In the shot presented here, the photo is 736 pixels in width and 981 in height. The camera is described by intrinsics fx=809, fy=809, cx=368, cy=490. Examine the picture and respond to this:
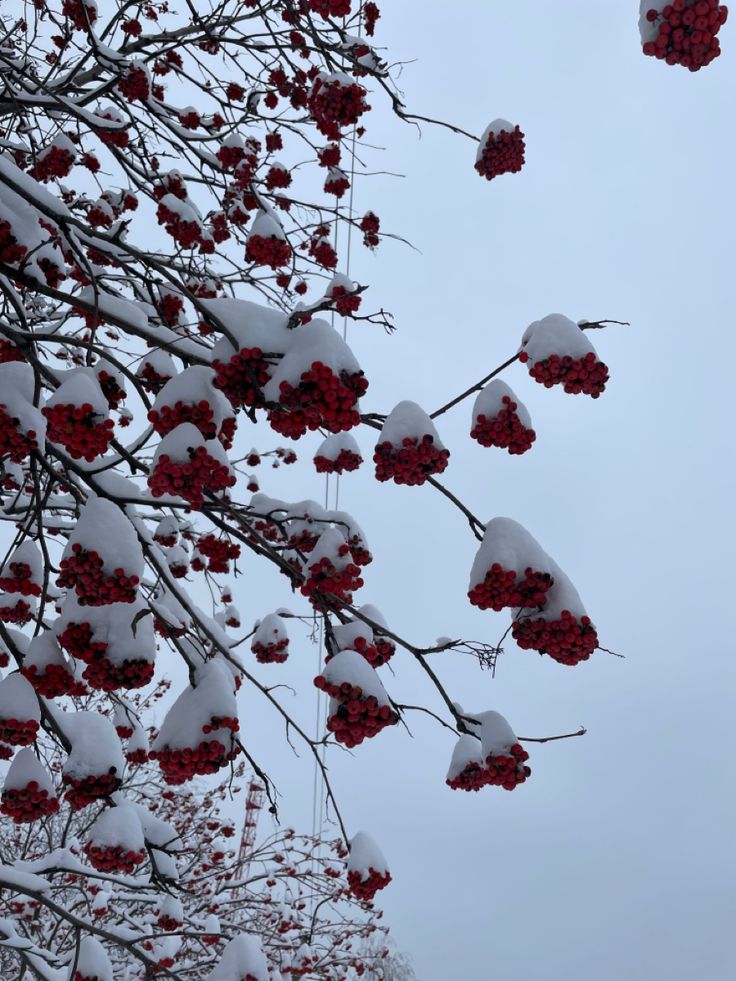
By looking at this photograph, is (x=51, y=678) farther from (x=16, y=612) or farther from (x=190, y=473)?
(x=16, y=612)

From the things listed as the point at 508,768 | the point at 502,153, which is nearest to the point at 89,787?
the point at 508,768

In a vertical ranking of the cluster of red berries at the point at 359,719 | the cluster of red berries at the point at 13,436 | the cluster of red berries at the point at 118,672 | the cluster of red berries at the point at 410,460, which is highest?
the cluster of red berries at the point at 410,460

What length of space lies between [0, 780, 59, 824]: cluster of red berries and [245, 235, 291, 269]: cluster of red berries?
9.91ft

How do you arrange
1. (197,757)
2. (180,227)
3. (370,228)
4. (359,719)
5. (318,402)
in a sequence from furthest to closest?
(370,228)
(180,227)
(359,719)
(197,757)
(318,402)

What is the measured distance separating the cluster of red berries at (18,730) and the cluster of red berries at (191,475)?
1062 mm

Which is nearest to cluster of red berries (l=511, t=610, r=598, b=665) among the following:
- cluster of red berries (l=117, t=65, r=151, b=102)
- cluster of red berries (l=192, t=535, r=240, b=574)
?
cluster of red berries (l=192, t=535, r=240, b=574)

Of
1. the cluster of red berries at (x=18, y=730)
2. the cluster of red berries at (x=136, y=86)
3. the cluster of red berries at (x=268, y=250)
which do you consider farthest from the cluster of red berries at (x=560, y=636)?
the cluster of red berries at (x=136, y=86)

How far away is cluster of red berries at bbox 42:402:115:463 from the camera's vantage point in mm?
2320

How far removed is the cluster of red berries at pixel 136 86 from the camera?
185 inches

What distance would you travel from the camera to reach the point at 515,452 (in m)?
3.10

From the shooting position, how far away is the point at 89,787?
9.93 feet

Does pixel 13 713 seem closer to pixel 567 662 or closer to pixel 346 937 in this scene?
pixel 567 662

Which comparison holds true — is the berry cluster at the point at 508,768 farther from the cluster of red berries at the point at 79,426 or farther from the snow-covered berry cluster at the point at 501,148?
the snow-covered berry cluster at the point at 501,148

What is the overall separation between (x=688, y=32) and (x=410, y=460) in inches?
59.7
